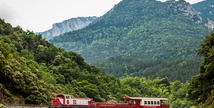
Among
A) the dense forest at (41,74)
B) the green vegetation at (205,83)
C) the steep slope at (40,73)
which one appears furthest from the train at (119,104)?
the steep slope at (40,73)

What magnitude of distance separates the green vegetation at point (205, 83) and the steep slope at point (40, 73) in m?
25.1

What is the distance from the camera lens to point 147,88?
197m

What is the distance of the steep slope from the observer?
72.0 m

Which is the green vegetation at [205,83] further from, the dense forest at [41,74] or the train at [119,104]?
the dense forest at [41,74]

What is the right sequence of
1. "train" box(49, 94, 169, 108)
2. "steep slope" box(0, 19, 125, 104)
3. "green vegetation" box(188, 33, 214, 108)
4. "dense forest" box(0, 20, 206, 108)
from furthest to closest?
1. "steep slope" box(0, 19, 125, 104)
2. "dense forest" box(0, 20, 206, 108)
3. "train" box(49, 94, 169, 108)
4. "green vegetation" box(188, 33, 214, 108)

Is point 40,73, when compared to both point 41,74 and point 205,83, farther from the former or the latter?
point 205,83

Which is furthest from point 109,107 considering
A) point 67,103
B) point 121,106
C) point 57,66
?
point 57,66

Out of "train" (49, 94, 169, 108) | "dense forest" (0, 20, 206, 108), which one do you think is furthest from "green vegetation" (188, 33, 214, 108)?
"dense forest" (0, 20, 206, 108)

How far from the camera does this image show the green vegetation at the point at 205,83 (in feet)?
199

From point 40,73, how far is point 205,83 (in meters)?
43.3

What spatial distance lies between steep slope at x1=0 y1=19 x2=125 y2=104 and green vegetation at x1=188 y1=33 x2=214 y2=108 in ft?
82.2

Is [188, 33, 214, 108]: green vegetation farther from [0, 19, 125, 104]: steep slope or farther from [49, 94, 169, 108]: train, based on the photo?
[0, 19, 125, 104]: steep slope

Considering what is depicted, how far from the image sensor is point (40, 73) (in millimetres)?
96625

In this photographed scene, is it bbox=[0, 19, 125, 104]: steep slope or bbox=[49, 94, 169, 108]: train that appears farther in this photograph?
bbox=[0, 19, 125, 104]: steep slope
